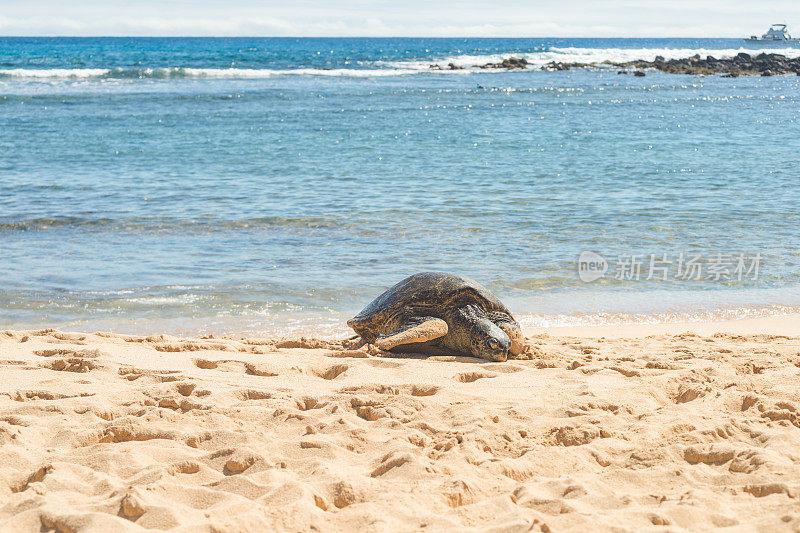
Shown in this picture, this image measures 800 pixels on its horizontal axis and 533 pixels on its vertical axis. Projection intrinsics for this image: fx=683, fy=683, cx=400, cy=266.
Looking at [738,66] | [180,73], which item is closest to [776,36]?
[738,66]

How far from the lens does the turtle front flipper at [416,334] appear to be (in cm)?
497

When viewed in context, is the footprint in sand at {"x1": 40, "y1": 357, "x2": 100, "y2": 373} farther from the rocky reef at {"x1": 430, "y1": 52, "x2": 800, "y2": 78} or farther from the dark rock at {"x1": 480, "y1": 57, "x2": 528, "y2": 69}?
the dark rock at {"x1": 480, "y1": 57, "x2": 528, "y2": 69}

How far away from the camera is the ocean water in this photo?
6871mm

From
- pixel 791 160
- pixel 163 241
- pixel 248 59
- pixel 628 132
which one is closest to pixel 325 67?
pixel 248 59

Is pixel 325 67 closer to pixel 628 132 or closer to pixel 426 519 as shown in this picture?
pixel 628 132

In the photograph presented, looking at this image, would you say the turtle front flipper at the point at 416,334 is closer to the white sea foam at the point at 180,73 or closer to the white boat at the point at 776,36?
the white sea foam at the point at 180,73

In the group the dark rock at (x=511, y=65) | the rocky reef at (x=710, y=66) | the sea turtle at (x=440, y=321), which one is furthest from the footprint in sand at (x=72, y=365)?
the dark rock at (x=511, y=65)

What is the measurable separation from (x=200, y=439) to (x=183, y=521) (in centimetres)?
82

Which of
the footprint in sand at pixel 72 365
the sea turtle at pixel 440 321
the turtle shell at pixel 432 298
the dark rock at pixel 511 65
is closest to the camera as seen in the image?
the footprint in sand at pixel 72 365

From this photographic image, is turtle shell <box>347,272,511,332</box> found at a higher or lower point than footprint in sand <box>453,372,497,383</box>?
higher

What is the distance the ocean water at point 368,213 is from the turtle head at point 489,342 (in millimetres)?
1504

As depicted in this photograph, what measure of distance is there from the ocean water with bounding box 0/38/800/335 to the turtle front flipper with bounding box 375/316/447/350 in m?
1.17

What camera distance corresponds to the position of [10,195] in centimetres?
1135

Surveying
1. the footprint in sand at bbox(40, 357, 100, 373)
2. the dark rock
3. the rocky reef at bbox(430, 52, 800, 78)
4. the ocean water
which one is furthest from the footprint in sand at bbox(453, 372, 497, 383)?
the dark rock
